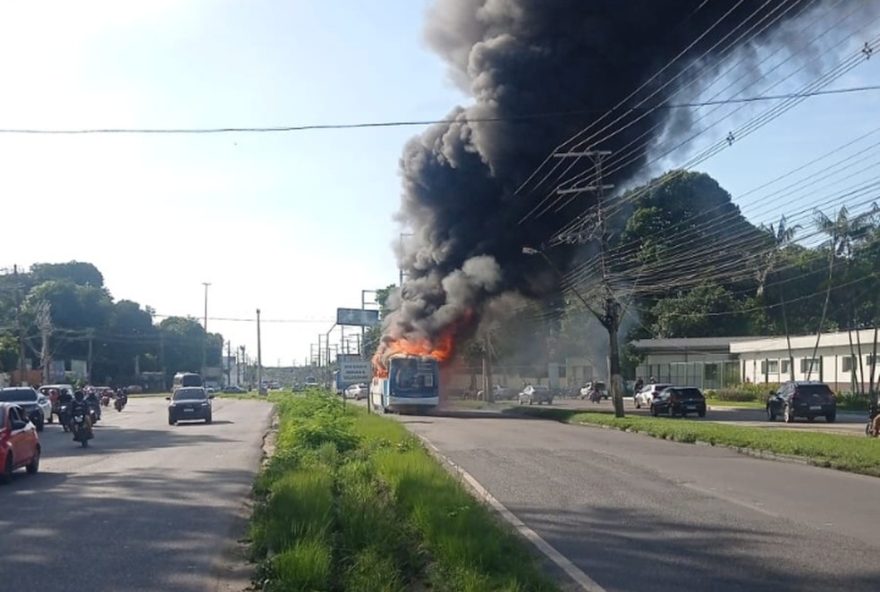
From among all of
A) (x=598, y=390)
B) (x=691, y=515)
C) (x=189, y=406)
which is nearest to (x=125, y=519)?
(x=691, y=515)

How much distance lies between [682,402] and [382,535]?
3509cm

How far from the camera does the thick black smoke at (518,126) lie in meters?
32.3

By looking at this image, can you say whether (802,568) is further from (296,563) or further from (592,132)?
(592,132)

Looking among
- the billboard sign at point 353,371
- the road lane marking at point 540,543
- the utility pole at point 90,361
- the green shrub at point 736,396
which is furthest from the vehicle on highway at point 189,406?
the utility pole at point 90,361

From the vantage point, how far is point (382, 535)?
9664mm

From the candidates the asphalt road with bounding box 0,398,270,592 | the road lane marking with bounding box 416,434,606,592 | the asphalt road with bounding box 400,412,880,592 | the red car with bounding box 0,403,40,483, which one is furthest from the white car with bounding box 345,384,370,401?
the road lane marking with bounding box 416,434,606,592

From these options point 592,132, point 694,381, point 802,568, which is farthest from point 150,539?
point 694,381

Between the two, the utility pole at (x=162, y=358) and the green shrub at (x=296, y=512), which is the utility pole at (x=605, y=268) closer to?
the green shrub at (x=296, y=512)

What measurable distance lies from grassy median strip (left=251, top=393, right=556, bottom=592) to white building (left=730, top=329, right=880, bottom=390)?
1765 inches

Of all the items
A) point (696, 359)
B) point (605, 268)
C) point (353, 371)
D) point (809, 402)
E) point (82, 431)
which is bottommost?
point (82, 431)

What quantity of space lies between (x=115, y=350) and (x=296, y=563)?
333 feet

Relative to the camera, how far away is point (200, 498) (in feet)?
48.8

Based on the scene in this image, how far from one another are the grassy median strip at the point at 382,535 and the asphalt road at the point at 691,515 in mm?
994

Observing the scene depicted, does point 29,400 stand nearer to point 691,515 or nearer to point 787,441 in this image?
point 787,441
